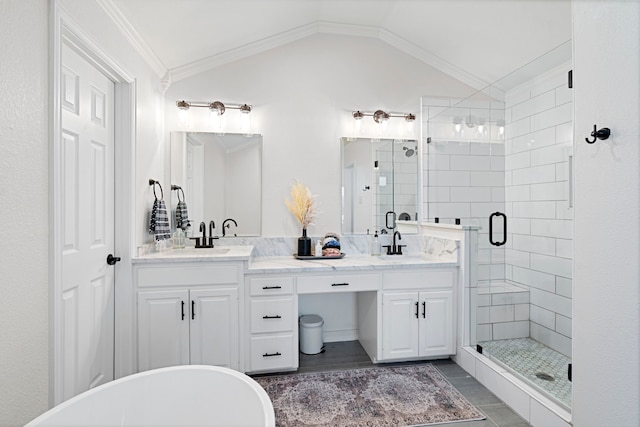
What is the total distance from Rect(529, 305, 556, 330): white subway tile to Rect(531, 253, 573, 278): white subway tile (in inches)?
11.6

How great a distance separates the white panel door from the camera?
1.78 metres

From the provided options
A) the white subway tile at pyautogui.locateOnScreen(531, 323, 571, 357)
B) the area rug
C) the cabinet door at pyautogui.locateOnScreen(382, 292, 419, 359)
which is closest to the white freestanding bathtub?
the area rug

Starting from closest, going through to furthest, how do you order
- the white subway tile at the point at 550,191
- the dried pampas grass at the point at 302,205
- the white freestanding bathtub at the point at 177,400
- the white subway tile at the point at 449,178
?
the white freestanding bathtub at the point at 177,400, the white subway tile at the point at 550,191, the dried pampas grass at the point at 302,205, the white subway tile at the point at 449,178

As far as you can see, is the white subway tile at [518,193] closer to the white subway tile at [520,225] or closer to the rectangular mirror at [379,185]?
the white subway tile at [520,225]

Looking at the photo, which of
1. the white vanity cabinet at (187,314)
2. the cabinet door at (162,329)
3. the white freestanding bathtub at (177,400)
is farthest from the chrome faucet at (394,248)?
the white freestanding bathtub at (177,400)

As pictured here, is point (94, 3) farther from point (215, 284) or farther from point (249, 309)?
point (249, 309)

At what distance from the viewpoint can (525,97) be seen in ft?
8.96

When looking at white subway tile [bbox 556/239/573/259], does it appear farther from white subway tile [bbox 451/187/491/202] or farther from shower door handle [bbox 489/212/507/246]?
white subway tile [bbox 451/187/491/202]

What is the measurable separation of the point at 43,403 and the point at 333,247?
7.02 ft

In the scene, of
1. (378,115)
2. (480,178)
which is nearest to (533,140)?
(480,178)

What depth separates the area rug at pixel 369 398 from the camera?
2.08m

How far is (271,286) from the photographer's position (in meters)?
2.60

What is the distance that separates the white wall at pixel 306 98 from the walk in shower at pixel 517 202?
0.59 meters

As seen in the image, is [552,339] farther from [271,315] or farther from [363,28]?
[363,28]
